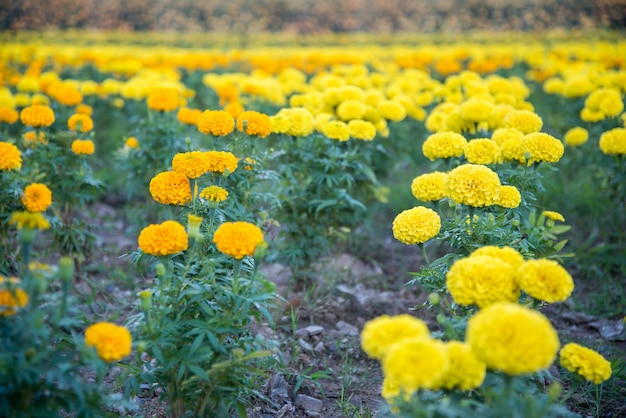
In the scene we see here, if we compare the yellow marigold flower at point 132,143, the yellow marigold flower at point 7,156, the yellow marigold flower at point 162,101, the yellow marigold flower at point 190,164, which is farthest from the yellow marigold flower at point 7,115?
the yellow marigold flower at point 190,164

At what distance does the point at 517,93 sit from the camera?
195 inches

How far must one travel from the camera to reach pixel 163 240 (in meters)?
2.04

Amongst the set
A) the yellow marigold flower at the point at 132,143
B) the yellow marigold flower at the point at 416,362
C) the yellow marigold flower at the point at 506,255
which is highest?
the yellow marigold flower at the point at 416,362

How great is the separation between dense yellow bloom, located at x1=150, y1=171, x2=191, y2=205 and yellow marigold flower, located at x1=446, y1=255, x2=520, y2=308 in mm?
1238

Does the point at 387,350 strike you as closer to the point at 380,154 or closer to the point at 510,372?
the point at 510,372

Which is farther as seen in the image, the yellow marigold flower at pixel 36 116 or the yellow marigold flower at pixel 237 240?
the yellow marigold flower at pixel 36 116

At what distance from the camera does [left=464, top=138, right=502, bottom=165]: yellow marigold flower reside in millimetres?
2955

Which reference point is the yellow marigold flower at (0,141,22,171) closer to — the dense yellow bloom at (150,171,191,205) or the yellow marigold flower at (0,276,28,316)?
the dense yellow bloom at (150,171,191,205)

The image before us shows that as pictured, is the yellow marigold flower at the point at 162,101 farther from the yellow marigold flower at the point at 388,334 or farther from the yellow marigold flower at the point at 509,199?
the yellow marigold flower at the point at 388,334

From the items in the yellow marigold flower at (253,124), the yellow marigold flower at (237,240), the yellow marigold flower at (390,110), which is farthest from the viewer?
the yellow marigold flower at (390,110)

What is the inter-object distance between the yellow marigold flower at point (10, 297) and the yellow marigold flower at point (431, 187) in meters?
1.85

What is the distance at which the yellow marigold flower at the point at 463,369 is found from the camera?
1.60 meters

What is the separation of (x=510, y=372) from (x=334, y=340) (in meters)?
2.07

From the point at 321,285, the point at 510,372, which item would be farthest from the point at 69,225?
the point at 510,372
